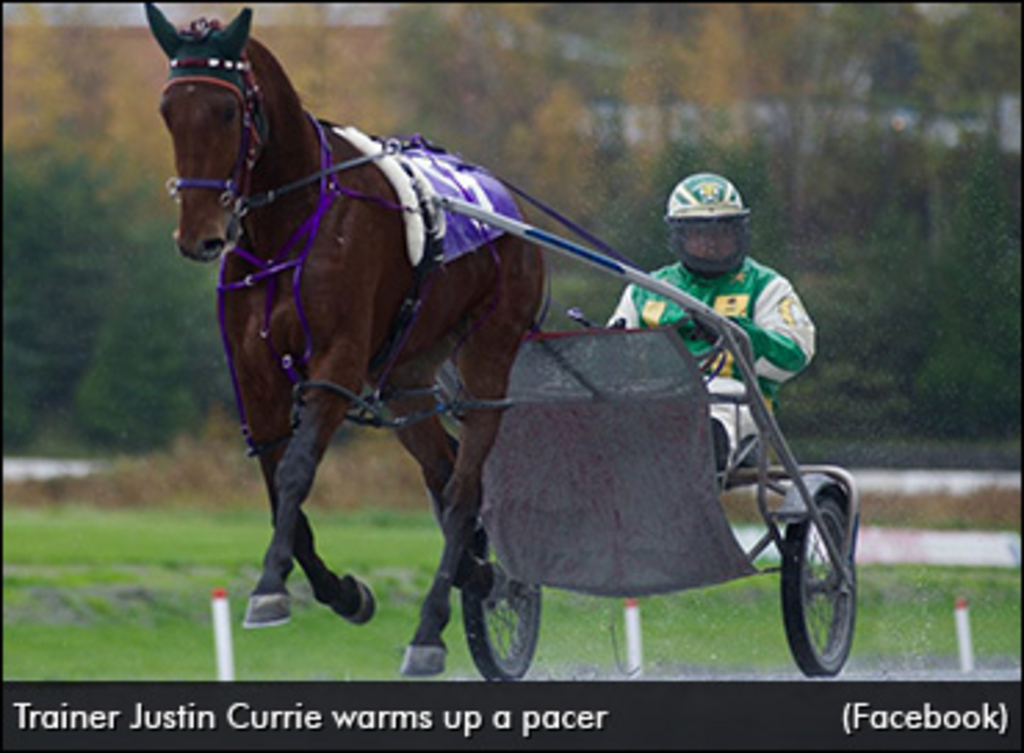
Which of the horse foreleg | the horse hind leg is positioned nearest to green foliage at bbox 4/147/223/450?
the horse hind leg

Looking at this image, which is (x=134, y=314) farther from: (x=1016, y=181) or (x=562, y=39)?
(x=1016, y=181)

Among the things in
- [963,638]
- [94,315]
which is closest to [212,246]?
[963,638]

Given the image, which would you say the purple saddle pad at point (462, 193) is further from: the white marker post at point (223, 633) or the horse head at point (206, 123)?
the white marker post at point (223, 633)

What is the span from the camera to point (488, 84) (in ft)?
76.7

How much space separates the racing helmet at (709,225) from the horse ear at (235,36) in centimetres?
216

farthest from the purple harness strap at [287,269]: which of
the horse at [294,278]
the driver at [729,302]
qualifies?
the driver at [729,302]

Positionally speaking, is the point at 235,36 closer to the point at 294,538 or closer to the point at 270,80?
the point at 270,80

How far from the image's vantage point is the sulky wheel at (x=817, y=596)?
878cm

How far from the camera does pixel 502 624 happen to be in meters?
8.97

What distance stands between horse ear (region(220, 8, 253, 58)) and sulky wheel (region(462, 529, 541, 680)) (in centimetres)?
228

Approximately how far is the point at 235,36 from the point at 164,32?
20 centimetres

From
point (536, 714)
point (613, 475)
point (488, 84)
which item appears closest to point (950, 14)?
point (488, 84)
